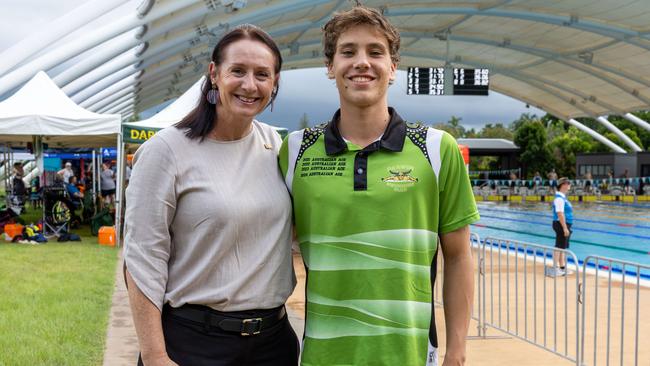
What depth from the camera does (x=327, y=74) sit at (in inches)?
86.5

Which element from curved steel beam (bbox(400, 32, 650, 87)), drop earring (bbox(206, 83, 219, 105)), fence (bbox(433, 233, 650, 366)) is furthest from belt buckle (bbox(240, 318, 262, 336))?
curved steel beam (bbox(400, 32, 650, 87))

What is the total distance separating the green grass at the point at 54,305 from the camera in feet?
15.0

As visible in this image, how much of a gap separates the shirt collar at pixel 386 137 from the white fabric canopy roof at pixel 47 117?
404 inches

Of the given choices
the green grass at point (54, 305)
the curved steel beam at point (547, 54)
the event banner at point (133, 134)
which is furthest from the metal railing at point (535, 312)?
the curved steel beam at point (547, 54)

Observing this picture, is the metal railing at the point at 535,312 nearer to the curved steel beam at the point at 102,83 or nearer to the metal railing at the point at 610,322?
the metal railing at the point at 610,322

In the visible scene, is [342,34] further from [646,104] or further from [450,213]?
[646,104]

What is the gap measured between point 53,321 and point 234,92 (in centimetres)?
424

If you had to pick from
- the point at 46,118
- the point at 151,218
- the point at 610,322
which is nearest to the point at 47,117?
the point at 46,118

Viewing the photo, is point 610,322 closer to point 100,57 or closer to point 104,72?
point 100,57

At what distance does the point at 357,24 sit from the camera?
6.56 ft

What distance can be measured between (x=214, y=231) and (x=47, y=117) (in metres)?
10.4

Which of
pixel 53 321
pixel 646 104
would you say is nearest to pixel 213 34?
pixel 53 321

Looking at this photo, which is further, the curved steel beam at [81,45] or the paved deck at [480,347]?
the curved steel beam at [81,45]

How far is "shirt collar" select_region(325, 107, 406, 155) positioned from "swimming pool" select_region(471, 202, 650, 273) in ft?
39.5
